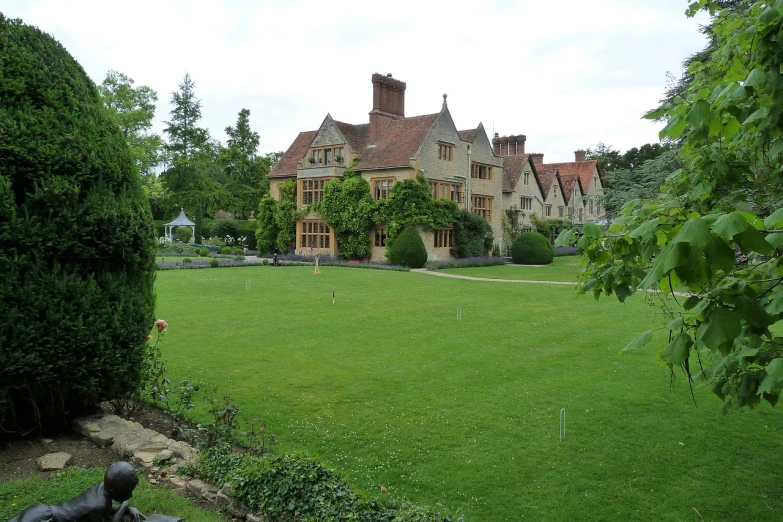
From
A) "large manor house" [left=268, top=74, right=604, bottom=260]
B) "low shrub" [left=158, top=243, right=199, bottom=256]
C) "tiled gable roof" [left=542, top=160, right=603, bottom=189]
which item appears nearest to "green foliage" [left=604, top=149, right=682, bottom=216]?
"large manor house" [left=268, top=74, right=604, bottom=260]

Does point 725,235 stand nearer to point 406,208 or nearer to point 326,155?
point 406,208

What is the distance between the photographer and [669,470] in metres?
6.28

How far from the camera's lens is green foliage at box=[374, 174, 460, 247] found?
3569cm

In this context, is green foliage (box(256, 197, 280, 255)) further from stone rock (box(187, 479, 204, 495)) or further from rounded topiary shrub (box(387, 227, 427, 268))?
stone rock (box(187, 479, 204, 495))

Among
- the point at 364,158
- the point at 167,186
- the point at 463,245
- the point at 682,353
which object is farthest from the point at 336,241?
the point at 682,353

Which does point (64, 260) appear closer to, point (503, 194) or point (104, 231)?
point (104, 231)

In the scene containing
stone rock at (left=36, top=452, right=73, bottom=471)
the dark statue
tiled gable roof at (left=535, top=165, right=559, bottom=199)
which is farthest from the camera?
tiled gable roof at (left=535, top=165, right=559, bottom=199)

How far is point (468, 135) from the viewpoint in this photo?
137ft

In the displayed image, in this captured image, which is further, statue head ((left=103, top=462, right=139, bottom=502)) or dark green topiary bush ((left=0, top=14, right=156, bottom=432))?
dark green topiary bush ((left=0, top=14, right=156, bottom=432))

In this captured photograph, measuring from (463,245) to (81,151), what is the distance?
1341 inches

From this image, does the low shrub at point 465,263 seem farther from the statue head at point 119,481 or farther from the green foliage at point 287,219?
the statue head at point 119,481

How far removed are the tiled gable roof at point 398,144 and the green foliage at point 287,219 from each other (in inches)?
249

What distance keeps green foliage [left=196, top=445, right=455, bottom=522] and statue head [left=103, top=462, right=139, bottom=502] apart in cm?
94

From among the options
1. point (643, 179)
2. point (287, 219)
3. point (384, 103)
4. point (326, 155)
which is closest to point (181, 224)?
point (287, 219)
